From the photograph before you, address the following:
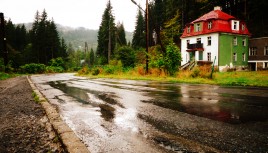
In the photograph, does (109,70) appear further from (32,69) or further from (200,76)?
(32,69)

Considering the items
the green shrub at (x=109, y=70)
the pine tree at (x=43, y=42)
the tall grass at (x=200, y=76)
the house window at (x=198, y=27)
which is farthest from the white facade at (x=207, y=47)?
the pine tree at (x=43, y=42)

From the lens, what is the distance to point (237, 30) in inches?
1378

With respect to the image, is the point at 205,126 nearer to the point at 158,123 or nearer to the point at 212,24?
the point at 158,123

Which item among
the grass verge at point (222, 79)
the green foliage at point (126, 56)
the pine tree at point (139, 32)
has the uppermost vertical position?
the pine tree at point (139, 32)

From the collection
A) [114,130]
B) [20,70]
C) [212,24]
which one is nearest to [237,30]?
[212,24]

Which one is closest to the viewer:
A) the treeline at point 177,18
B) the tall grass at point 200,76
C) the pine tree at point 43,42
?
the tall grass at point 200,76

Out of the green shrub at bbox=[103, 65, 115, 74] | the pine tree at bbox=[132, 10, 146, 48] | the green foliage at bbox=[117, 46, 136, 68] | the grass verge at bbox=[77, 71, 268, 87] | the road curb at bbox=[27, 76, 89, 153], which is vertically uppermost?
the pine tree at bbox=[132, 10, 146, 48]

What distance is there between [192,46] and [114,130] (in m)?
35.1

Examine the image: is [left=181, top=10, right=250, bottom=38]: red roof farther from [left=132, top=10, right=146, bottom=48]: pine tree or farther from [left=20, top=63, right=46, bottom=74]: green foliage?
[left=20, top=63, right=46, bottom=74]: green foliage

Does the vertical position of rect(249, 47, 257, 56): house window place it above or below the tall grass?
above

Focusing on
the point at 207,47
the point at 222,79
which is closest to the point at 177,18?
the point at 207,47

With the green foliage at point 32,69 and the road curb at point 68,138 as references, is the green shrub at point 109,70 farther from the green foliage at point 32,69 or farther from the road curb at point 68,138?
the green foliage at point 32,69

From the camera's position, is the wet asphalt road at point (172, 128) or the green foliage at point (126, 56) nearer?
the wet asphalt road at point (172, 128)

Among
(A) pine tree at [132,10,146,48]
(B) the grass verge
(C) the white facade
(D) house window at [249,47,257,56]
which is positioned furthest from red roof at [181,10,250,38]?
(A) pine tree at [132,10,146,48]
